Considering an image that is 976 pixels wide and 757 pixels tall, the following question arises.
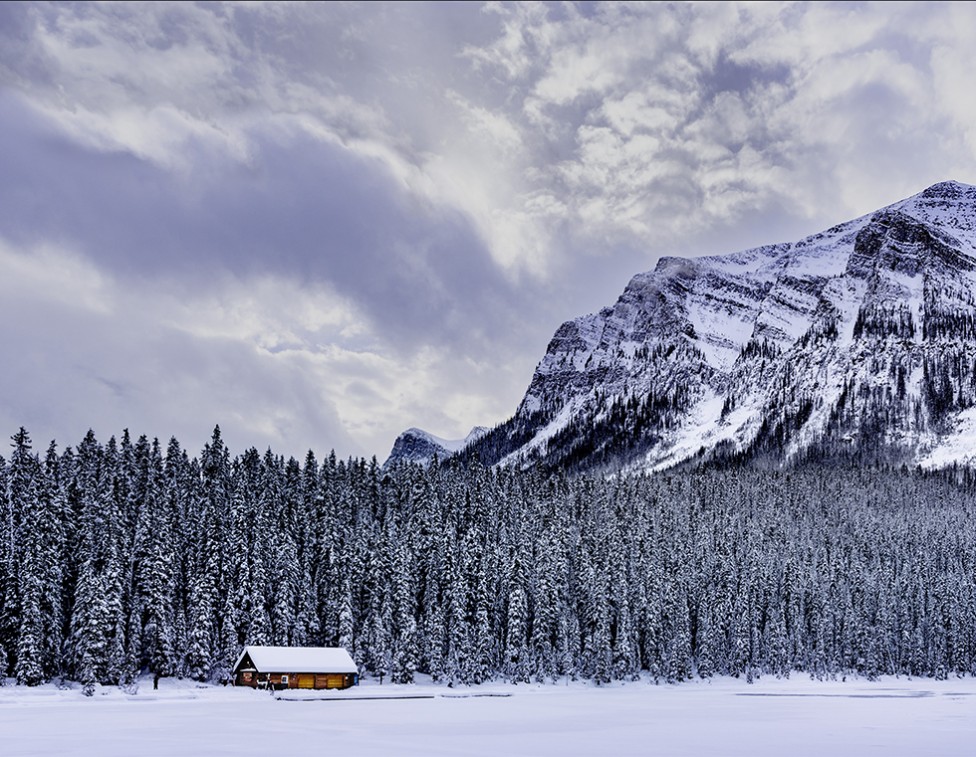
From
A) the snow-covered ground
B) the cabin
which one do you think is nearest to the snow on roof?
the cabin

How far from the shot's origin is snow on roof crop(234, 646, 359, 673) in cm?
9269

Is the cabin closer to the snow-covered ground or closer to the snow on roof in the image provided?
the snow on roof

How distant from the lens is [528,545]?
11606 centimetres

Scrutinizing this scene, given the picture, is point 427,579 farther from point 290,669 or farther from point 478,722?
point 478,722

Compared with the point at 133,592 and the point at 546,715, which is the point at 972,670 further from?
the point at 133,592

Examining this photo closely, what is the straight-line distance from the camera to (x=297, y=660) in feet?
308

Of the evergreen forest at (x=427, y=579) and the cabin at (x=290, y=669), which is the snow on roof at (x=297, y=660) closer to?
the cabin at (x=290, y=669)

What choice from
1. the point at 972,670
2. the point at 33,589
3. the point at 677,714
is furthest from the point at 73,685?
the point at 972,670

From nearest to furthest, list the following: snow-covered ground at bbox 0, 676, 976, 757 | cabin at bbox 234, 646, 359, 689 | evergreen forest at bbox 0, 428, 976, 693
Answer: snow-covered ground at bbox 0, 676, 976, 757 → evergreen forest at bbox 0, 428, 976, 693 → cabin at bbox 234, 646, 359, 689

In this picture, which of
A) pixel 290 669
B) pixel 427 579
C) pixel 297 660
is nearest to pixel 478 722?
pixel 290 669

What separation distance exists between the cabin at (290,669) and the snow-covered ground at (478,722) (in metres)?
2.62

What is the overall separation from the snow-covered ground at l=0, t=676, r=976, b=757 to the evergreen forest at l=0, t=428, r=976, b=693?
545cm

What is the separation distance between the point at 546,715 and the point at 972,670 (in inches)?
3926

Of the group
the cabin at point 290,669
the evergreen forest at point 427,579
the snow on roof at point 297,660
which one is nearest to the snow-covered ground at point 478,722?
the cabin at point 290,669
